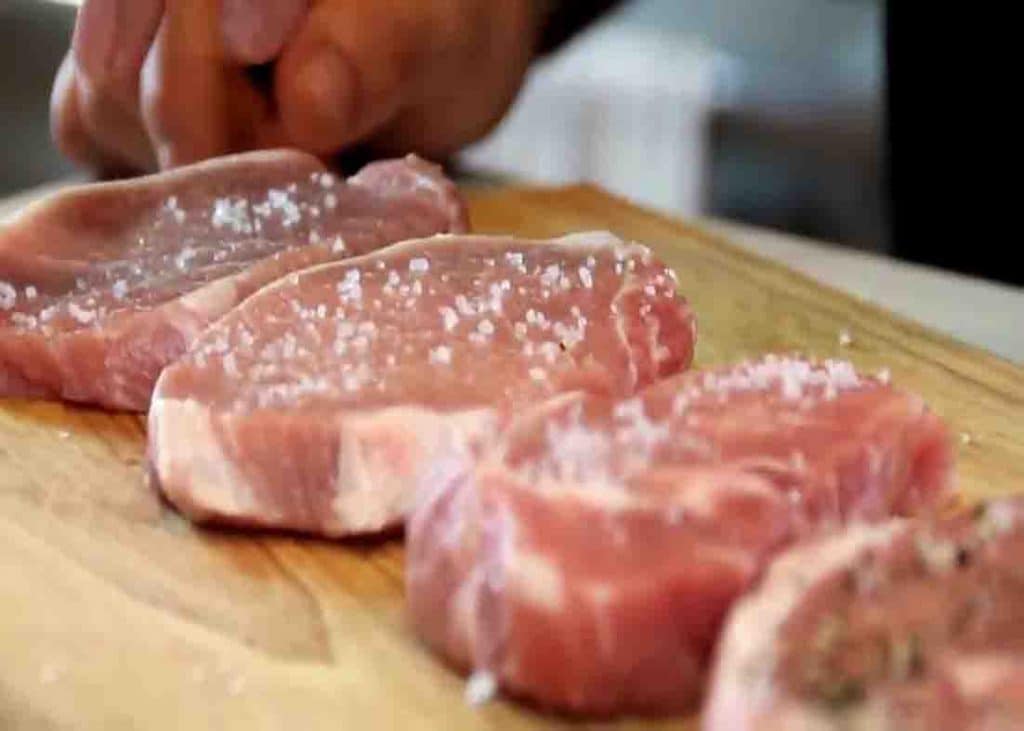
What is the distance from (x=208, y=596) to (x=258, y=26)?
875 mm

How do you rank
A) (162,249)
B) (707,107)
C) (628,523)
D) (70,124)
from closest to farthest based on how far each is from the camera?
1. (628,523)
2. (162,249)
3. (70,124)
4. (707,107)

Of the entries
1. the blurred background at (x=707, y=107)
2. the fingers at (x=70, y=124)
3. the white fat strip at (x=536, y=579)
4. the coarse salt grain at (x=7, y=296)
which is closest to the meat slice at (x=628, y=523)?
the white fat strip at (x=536, y=579)

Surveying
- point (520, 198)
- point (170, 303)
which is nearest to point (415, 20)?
point (520, 198)

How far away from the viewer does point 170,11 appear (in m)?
1.80

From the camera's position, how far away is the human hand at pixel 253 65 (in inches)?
70.6

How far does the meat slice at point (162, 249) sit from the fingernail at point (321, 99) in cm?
14

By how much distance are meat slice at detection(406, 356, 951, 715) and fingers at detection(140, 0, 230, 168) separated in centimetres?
86

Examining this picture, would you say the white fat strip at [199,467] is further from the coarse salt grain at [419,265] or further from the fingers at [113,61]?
the fingers at [113,61]

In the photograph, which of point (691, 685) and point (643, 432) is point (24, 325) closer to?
point (643, 432)

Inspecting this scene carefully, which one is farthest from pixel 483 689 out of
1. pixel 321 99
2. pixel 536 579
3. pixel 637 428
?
pixel 321 99

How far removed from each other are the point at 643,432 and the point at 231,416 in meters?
0.31

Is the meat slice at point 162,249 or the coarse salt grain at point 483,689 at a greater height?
the meat slice at point 162,249

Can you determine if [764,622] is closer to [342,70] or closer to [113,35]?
[342,70]

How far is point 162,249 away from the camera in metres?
1.50
